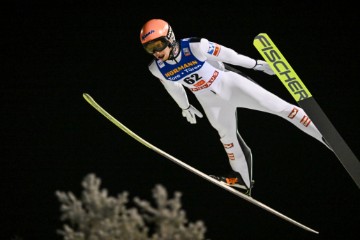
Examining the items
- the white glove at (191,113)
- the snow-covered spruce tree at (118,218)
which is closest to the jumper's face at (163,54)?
the white glove at (191,113)

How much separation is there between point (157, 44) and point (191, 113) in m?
0.55

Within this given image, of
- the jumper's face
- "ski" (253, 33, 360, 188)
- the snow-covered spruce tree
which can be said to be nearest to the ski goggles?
the jumper's face

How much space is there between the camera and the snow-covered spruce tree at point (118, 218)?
2416 millimetres

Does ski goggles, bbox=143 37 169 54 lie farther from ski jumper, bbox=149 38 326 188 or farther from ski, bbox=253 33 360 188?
ski, bbox=253 33 360 188

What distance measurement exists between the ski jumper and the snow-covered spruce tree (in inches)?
46.9

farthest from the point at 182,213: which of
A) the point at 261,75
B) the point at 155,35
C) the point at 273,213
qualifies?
the point at 261,75

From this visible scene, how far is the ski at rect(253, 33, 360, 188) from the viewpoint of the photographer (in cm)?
341

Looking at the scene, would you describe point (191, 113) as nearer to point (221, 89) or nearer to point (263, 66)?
point (221, 89)

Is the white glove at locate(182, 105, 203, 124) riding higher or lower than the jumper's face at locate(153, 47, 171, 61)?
lower

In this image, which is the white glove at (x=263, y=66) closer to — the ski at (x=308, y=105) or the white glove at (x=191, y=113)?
the ski at (x=308, y=105)

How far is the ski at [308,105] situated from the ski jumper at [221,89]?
0.40 ft

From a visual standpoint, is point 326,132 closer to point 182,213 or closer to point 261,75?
point 261,75

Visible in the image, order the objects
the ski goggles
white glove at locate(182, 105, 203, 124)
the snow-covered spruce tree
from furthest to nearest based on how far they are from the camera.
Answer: white glove at locate(182, 105, 203, 124) → the ski goggles → the snow-covered spruce tree

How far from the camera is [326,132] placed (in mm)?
3414
